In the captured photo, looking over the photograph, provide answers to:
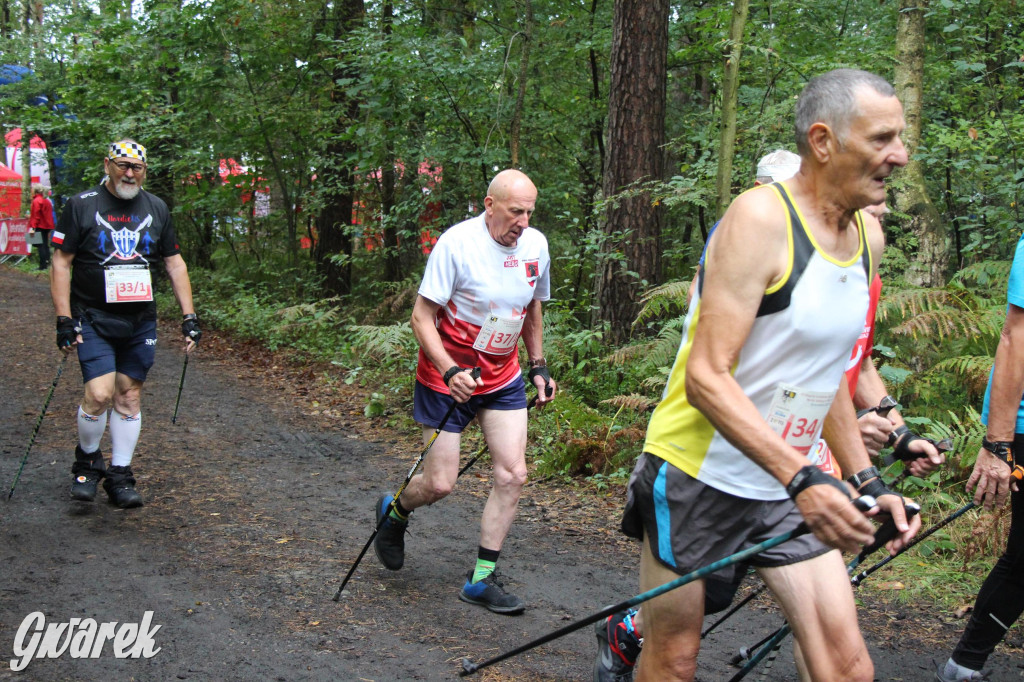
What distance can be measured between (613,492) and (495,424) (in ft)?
8.11

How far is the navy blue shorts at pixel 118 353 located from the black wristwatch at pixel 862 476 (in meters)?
4.76

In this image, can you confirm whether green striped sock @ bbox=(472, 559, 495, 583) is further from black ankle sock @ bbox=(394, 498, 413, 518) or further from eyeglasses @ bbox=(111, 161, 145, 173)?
eyeglasses @ bbox=(111, 161, 145, 173)

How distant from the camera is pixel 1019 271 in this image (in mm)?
3529

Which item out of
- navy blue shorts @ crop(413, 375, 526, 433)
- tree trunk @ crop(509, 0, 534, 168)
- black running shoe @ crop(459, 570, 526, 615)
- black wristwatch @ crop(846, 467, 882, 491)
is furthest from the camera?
tree trunk @ crop(509, 0, 534, 168)

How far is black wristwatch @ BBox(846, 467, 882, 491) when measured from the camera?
8.87 feet

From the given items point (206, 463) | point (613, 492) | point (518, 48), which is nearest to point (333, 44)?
point (518, 48)

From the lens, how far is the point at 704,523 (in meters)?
2.52

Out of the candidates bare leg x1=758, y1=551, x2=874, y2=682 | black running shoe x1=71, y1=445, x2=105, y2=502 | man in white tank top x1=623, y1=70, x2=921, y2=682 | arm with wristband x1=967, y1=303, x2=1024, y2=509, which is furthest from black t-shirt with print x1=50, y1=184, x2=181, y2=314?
arm with wristband x1=967, y1=303, x2=1024, y2=509

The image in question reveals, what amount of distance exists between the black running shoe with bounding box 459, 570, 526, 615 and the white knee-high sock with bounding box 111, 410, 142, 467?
283 cm

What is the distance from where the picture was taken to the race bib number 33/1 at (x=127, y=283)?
5.96 meters

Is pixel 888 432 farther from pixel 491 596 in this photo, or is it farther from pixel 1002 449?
pixel 491 596

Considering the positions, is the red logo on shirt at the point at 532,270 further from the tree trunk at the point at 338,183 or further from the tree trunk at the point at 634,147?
the tree trunk at the point at 338,183

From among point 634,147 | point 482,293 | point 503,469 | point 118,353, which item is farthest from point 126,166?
point 634,147

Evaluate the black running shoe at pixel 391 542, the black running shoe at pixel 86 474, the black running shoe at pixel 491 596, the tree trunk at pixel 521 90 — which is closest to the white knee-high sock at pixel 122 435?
the black running shoe at pixel 86 474
